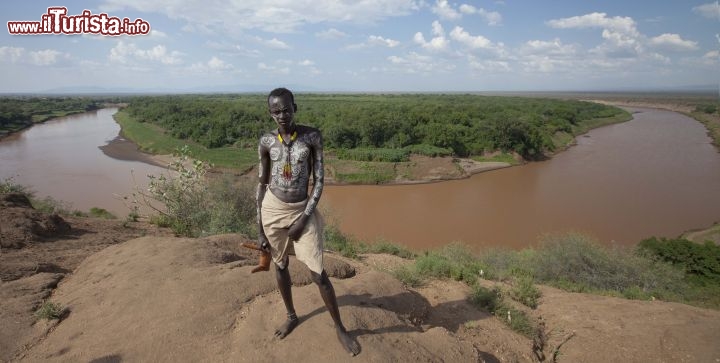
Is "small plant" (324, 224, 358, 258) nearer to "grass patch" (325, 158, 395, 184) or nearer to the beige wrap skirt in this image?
the beige wrap skirt

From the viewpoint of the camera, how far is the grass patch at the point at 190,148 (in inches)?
1145

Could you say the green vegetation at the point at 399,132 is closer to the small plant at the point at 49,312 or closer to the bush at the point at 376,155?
the bush at the point at 376,155

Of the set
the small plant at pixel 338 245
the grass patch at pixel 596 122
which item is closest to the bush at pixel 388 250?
the small plant at pixel 338 245

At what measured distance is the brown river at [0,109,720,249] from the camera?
1736cm

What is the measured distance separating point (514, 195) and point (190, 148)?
24407 mm

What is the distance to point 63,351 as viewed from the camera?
3.50 meters

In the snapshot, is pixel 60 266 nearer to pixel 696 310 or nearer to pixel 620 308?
pixel 620 308

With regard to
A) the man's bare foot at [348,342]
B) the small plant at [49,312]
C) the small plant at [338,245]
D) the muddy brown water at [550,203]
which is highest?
the man's bare foot at [348,342]

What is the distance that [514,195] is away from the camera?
75.0 ft

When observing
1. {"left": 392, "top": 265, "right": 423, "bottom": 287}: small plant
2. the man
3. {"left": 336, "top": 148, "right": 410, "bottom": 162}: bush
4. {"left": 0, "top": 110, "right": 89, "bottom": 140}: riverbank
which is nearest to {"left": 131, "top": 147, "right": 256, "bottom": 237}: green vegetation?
{"left": 392, "top": 265, "right": 423, "bottom": 287}: small plant

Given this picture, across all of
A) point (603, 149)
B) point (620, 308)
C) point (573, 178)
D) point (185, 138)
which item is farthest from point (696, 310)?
point (185, 138)

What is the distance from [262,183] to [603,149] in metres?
39.5

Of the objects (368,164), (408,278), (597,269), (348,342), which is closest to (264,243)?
(348,342)

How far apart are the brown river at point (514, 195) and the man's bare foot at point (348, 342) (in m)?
10.9
